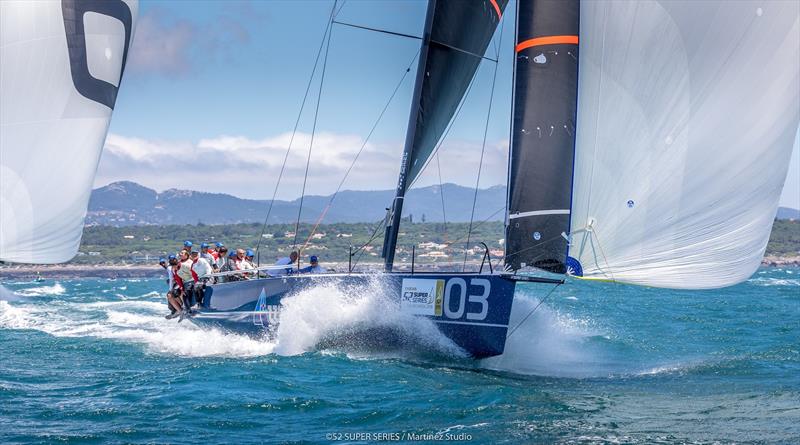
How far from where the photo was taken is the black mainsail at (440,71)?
13414 mm

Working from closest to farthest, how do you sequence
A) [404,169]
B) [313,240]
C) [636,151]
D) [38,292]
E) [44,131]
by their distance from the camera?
[636,151] < [404,169] < [44,131] < [38,292] < [313,240]

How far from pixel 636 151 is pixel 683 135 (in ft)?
1.88

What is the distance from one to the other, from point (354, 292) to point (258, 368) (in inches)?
67.1

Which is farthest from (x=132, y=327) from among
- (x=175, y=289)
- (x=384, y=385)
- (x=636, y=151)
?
(x=636, y=151)

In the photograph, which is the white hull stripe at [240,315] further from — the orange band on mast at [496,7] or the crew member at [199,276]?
the orange band on mast at [496,7]

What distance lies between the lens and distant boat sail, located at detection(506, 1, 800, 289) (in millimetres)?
9672

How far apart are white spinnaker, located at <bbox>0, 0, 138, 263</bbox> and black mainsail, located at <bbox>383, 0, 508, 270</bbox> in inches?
201

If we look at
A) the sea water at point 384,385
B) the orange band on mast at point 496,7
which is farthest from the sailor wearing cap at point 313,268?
the orange band on mast at point 496,7

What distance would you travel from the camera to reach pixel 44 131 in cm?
1455

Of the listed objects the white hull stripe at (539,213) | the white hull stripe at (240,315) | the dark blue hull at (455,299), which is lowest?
the white hull stripe at (240,315)

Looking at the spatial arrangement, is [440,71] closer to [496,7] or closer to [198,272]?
[496,7]

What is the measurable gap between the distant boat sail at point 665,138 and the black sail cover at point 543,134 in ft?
0.06

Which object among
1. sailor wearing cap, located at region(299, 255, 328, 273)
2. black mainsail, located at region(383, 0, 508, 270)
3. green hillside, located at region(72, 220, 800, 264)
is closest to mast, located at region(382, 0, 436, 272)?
black mainsail, located at region(383, 0, 508, 270)

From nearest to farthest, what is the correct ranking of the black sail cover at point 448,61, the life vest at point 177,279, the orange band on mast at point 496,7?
the orange band on mast at point 496,7 → the black sail cover at point 448,61 → the life vest at point 177,279
